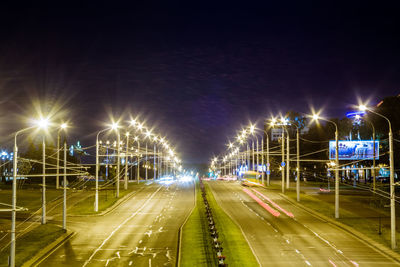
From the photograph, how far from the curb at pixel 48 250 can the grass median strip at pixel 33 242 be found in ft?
0.85

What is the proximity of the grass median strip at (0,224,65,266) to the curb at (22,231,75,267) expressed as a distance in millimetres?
260

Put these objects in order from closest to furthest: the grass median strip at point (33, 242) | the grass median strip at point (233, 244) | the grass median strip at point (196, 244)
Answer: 1. the grass median strip at point (196, 244)
2. the grass median strip at point (233, 244)
3. the grass median strip at point (33, 242)

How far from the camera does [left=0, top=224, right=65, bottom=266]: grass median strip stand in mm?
27022

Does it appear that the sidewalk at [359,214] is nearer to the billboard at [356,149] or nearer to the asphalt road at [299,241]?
the asphalt road at [299,241]

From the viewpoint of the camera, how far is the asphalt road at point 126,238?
2662 centimetres

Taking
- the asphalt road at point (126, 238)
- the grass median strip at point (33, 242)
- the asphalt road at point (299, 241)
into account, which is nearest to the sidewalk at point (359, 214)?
the asphalt road at point (299, 241)

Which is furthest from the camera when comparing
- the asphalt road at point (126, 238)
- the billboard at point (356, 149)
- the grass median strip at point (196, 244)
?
the billboard at point (356, 149)

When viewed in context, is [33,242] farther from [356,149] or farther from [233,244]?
[356,149]

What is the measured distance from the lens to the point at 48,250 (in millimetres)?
29422

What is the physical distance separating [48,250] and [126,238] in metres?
6.20

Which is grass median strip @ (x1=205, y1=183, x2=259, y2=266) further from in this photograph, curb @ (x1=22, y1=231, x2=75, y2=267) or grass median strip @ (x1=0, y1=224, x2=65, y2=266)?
grass median strip @ (x1=0, y1=224, x2=65, y2=266)

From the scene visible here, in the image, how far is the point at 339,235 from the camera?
1401 inches

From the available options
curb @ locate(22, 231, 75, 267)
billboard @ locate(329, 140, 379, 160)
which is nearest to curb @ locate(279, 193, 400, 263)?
billboard @ locate(329, 140, 379, 160)

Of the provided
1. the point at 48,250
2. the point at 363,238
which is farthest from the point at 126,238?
the point at 363,238
